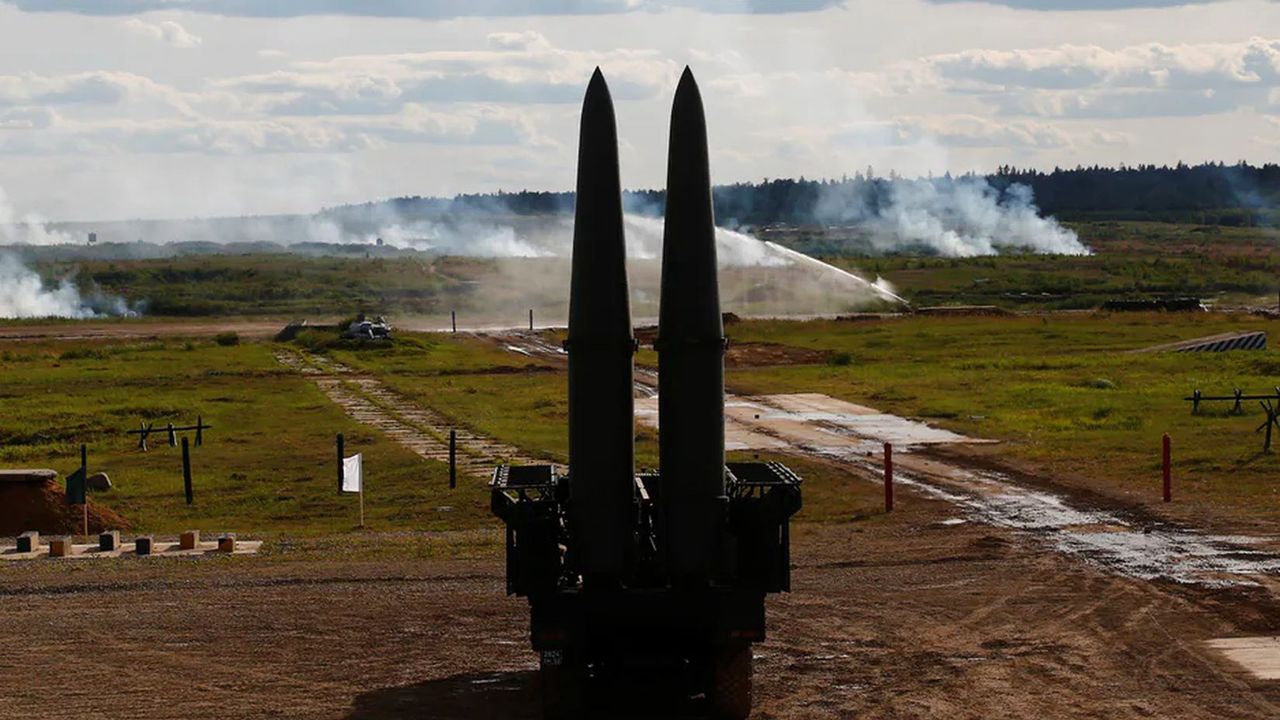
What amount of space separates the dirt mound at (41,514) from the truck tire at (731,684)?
18.2 metres

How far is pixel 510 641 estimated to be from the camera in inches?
838

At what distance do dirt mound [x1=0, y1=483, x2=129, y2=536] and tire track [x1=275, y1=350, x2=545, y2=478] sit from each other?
8.43 m

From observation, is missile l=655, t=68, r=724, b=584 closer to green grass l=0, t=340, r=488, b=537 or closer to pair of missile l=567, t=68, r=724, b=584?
pair of missile l=567, t=68, r=724, b=584

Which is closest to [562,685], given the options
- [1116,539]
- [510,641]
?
[510,641]

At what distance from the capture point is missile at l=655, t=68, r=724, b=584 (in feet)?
56.1

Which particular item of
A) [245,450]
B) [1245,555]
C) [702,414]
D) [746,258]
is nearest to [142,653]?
[702,414]

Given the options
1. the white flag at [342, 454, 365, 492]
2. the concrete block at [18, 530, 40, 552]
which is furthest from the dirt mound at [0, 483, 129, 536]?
the white flag at [342, 454, 365, 492]

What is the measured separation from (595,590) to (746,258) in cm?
10470

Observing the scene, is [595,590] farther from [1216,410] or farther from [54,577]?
[1216,410]

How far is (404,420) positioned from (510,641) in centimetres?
3101

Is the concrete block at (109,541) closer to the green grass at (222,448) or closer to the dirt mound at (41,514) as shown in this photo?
the green grass at (222,448)

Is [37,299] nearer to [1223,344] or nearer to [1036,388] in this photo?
[1223,344]

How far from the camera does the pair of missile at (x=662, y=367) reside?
17125 mm

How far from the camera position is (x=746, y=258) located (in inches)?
4761
